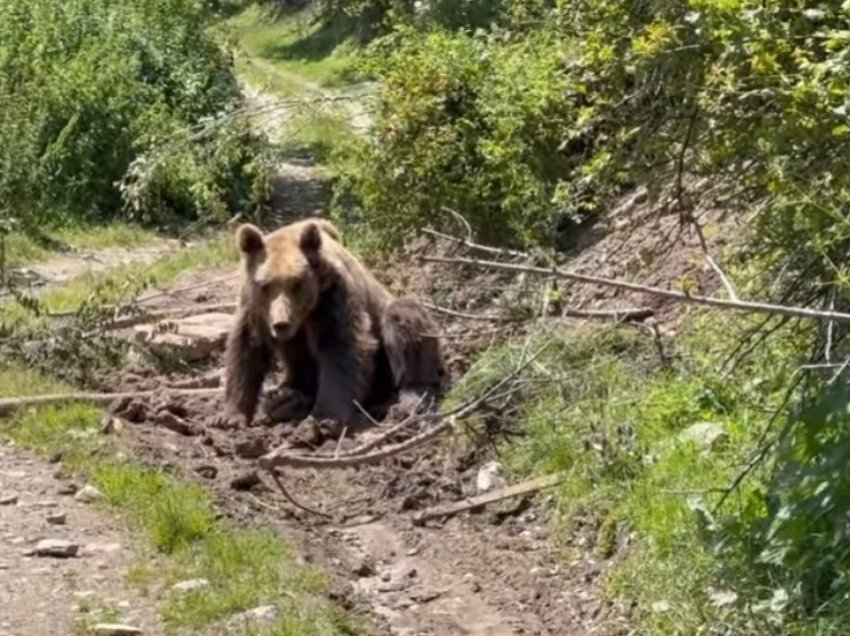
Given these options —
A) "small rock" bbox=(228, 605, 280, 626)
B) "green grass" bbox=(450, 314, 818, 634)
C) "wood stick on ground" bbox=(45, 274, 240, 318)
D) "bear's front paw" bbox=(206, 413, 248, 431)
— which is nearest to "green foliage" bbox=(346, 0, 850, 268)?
"green grass" bbox=(450, 314, 818, 634)

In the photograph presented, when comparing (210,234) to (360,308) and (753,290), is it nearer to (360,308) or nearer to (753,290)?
(360,308)

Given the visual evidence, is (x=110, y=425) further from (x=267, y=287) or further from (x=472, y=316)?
(x=472, y=316)

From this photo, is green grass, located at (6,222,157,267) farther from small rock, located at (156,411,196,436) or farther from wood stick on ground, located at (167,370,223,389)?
small rock, located at (156,411,196,436)

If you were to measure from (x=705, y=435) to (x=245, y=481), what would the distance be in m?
2.39

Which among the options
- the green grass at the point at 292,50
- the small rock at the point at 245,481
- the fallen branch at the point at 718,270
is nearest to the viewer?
the fallen branch at the point at 718,270

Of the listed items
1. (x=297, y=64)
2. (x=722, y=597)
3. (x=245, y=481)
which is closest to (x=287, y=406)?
(x=245, y=481)

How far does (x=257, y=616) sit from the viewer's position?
667 centimetres

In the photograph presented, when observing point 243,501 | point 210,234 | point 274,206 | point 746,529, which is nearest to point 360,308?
point 243,501

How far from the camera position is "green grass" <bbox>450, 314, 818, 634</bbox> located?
629 cm

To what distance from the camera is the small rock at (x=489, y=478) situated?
8812 millimetres

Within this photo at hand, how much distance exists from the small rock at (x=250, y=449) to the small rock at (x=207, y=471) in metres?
0.46

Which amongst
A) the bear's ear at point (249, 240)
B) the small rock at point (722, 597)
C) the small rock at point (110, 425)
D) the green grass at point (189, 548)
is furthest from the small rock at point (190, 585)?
the bear's ear at point (249, 240)

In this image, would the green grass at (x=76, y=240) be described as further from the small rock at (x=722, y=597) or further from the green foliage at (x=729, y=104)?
the small rock at (x=722, y=597)

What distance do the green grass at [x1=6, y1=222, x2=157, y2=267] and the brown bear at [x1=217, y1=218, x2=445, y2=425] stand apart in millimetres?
5395
